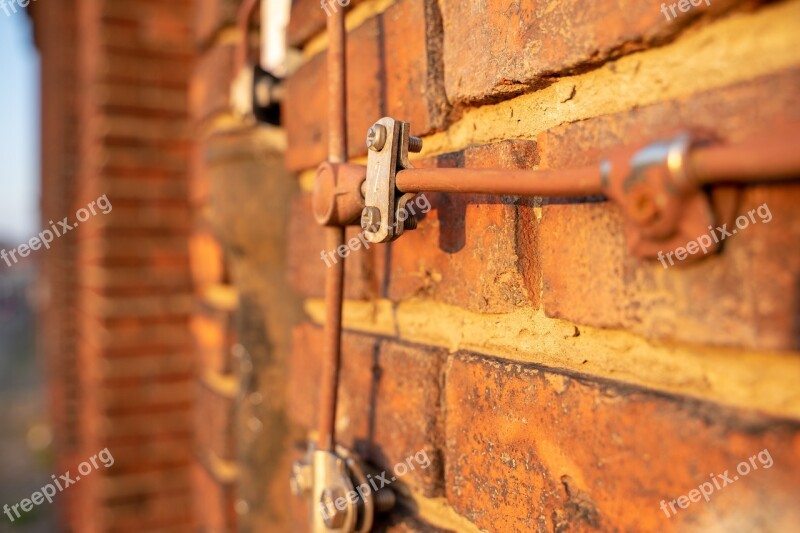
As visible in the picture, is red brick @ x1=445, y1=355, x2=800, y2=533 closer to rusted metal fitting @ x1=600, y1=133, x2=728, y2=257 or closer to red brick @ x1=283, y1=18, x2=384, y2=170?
rusted metal fitting @ x1=600, y1=133, x2=728, y2=257

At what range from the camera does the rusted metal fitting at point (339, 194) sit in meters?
0.54

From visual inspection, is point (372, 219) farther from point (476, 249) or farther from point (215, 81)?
point (215, 81)

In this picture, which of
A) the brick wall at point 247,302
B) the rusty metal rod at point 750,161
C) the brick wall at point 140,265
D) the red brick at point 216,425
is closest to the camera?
the rusty metal rod at point 750,161

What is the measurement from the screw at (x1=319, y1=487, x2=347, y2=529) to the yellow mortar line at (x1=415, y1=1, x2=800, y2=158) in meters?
0.35

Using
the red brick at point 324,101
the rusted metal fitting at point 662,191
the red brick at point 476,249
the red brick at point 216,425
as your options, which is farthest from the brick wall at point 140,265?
the rusted metal fitting at point 662,191

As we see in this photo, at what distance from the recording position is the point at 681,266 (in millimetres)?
359

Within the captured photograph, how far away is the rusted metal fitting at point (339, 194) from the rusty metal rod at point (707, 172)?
134 mm

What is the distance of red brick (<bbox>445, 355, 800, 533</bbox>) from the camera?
0.33m

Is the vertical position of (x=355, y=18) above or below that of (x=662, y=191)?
above

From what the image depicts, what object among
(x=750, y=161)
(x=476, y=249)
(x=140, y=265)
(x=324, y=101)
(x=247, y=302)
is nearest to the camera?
(x=750, y=161)

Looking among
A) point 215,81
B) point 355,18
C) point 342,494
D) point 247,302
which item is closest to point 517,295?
point 342,494

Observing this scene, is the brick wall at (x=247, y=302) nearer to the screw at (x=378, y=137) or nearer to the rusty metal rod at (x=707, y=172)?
the screw at (x=378, y=137)

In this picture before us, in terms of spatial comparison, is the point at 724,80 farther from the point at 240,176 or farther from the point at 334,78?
the point at 240,176

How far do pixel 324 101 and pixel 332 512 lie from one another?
0.43 metres
